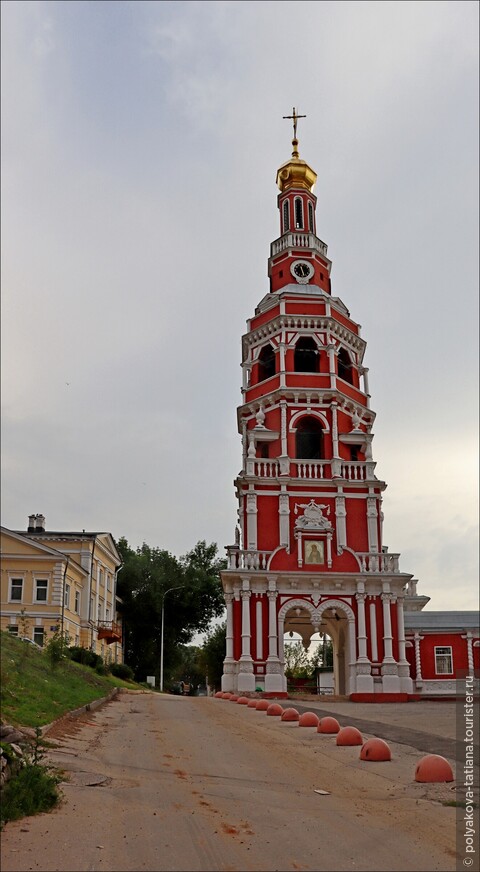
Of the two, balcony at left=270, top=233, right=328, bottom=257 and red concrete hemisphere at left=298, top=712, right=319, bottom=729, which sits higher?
→ balcony at left=270, top=233, right=328, bottom=257

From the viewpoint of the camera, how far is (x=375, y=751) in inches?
484

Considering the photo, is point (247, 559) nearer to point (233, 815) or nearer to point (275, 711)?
point (275, 711)

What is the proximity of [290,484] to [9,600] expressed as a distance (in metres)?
17.1

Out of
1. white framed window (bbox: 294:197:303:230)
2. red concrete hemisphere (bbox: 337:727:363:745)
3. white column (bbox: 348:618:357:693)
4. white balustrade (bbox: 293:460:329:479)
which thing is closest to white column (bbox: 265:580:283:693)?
white column (bbox: 348:618:357:693)

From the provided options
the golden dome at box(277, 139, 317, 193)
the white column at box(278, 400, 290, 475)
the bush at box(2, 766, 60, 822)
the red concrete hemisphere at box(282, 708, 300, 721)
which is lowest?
the red concrete hemisphere at box(282, 708, 300, 721)

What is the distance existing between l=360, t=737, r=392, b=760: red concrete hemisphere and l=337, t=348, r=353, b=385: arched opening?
36.4m

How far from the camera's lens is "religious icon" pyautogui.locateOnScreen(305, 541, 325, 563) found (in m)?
41.5

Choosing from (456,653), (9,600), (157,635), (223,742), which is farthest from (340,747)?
(157,635)

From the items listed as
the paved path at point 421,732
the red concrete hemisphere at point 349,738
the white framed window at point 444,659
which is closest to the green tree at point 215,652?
the white framed window at point 444,659

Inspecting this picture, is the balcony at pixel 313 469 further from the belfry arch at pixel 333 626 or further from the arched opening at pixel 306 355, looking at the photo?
the belfry arch at pixel 333 626

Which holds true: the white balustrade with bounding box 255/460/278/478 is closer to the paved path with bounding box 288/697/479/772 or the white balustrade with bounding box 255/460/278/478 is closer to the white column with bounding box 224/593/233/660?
the white column with bounding box 224/593/233/660

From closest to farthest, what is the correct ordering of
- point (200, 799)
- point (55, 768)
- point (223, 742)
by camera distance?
point (200, 799), point (55, 768), point (223, 742)

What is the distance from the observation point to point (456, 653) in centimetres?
4266

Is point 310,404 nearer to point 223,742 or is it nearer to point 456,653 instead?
point 456,653
